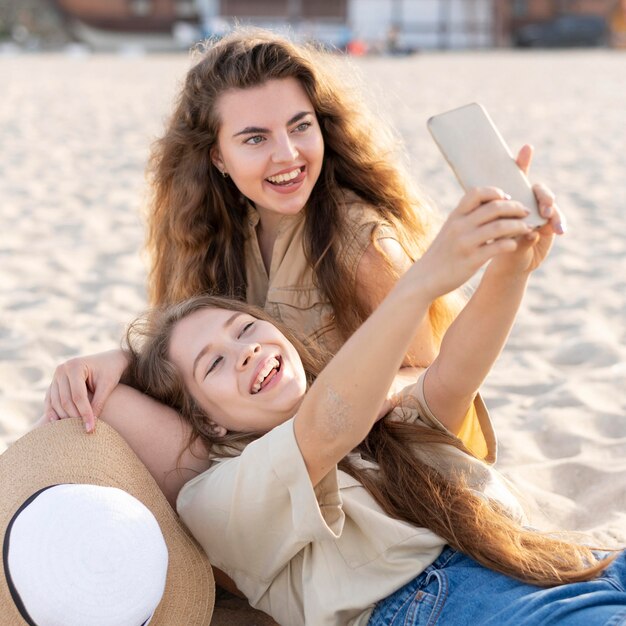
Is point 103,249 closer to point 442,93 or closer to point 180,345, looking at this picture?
point 180,345

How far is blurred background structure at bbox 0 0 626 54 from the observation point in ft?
108

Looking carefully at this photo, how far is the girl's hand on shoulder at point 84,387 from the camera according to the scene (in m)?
2.19

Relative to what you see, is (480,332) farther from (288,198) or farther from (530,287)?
(530,287)

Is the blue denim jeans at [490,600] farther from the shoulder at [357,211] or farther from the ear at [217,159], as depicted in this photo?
the ear at [217,159]

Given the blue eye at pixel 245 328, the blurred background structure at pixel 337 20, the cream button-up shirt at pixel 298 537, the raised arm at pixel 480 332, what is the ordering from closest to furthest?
the cream button-up shirt at pixel 298 537 → the raised arm at pixel 480 332 → the blue eye at pixel 245 328 → the blurred background structure at pixel 337 20

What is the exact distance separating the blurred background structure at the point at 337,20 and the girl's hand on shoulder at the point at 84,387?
101ft

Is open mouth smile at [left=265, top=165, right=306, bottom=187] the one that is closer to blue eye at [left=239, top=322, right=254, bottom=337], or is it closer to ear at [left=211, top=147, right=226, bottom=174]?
ear at [left=211, top=147, right=226, bottom=174]

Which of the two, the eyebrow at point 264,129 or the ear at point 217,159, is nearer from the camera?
the eyebrow at point 264,129

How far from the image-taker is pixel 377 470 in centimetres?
208

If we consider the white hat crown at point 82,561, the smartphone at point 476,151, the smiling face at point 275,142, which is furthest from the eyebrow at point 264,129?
the white hat crown at point 82,561

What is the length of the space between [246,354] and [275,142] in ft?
2.92

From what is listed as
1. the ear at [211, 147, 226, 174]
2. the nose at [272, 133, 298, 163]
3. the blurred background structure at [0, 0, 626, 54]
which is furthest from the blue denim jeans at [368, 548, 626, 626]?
the blurred background structure at [0, 0, 626, 54]

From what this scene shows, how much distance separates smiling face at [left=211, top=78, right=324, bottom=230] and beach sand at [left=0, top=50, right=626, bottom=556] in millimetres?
527

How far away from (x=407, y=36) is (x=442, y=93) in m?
21.8
